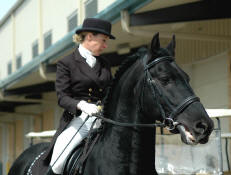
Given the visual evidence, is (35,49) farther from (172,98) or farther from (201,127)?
(201,127)

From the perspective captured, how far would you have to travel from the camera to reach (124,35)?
1200 cm

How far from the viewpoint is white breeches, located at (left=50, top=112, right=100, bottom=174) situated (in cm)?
439

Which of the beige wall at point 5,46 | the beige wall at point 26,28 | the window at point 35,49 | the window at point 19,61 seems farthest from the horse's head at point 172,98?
the beige wall at point 5,46

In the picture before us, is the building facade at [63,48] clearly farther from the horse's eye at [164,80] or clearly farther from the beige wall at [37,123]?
the horse's eye at [164,80]

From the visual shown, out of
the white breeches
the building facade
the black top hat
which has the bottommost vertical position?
the white breeches

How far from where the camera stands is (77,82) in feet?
14.6

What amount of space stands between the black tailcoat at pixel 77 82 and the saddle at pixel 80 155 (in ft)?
0.76

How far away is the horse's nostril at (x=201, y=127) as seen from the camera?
3398mm

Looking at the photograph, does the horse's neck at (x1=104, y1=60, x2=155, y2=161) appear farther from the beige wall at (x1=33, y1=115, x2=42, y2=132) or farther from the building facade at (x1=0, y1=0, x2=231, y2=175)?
the beige wall at (x1=33, y1=115, x2=42, y2=132)

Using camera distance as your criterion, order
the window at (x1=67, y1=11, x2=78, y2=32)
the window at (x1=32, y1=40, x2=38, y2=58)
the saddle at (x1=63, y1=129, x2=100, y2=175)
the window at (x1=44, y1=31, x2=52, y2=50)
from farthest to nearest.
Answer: the window at (x1=32, y1=40, x2=38, y2=58)
the window at (x1=44, y1=31, x2=52, y2=50)
the window at (x1=67, y1=11, x2=78, y2=32)
the saddle at (x1=63, y1=129, x2=100, y2=175)

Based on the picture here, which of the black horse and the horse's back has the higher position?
the black horse

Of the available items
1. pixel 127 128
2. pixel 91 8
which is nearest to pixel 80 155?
pixel 127 128

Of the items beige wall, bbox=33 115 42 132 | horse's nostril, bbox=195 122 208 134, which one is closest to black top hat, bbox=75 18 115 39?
horse's nostril, bbox=195 122 208 134

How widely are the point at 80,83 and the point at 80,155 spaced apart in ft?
2.19
